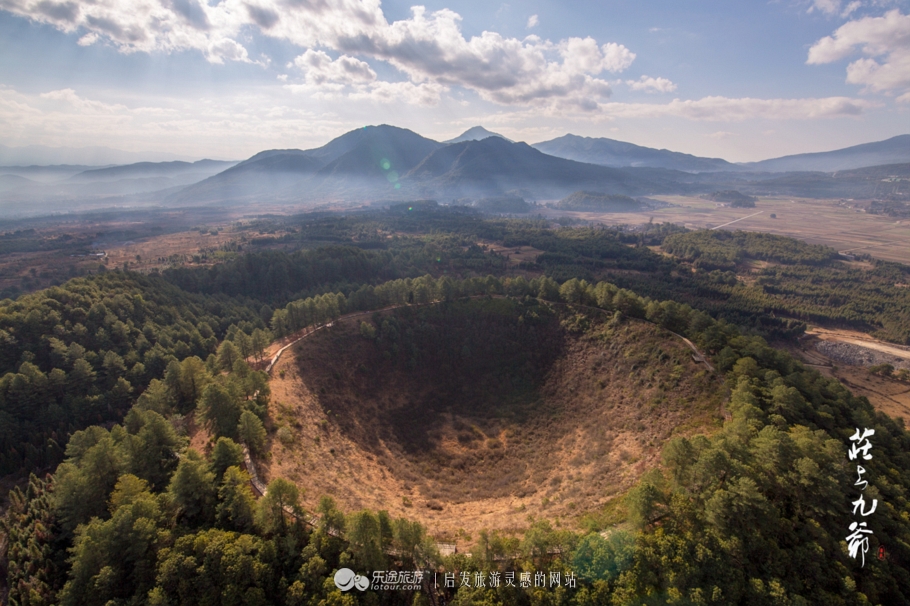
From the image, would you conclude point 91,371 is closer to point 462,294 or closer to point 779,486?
point 462,294

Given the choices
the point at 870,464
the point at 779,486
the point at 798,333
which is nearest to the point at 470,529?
the point at 779,486

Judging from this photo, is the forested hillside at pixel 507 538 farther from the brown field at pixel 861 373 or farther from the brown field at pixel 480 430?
the brown field at pixel 861 373

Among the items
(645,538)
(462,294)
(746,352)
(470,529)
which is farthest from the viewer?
(462,294)
